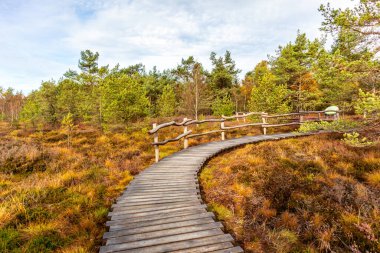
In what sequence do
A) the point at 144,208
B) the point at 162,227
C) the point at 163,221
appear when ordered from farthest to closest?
the point at 144,208, the point at 163,221, the point at 162,227

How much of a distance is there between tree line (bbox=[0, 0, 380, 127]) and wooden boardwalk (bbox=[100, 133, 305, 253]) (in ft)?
16.0

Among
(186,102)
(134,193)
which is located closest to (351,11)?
(134,193)

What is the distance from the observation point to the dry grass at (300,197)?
395 centimetres

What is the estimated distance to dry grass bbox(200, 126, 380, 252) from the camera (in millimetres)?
3945

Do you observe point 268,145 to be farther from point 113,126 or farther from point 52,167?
point 113,126

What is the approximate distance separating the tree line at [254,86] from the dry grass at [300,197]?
7.62ft

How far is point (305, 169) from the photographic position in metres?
7.48

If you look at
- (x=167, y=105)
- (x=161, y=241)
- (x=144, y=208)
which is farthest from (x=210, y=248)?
(x=167, y=105)

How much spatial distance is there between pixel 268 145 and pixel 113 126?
12.9 metres

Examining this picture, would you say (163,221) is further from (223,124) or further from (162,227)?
(223,124)

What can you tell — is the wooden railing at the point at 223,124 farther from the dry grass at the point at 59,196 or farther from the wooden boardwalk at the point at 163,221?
the wooden boardwalk at the point at 163,221

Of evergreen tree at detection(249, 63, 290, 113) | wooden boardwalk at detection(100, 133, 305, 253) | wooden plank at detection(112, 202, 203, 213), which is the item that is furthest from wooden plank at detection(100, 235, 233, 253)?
evergreen tree at detection(249, 63, 290, 113)

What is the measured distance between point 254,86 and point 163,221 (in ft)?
77.4

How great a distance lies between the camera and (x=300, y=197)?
5652 millimetres
